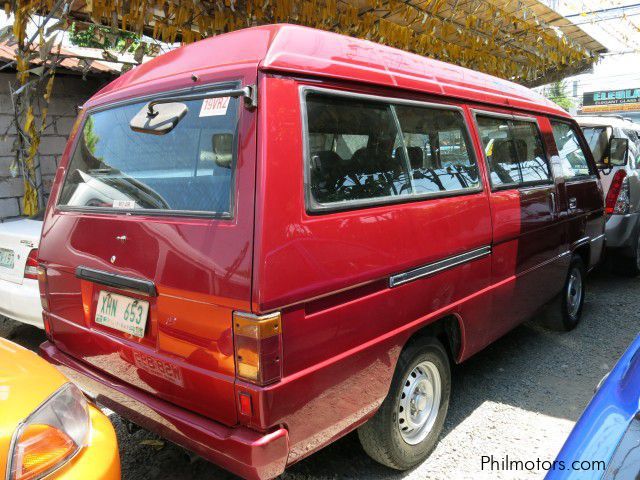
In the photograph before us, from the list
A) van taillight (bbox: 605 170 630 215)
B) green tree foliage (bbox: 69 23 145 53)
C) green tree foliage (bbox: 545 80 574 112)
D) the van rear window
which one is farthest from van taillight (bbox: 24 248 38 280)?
green tree foliage (bbox: 545 80 574 112)

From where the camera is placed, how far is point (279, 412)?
181 cm

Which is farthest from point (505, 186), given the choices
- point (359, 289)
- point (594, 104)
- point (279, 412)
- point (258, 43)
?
point (594, 104)

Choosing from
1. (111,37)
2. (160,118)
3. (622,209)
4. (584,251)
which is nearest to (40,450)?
(160,118)

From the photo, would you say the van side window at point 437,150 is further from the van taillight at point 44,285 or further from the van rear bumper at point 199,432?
the van taillight at point 44,285

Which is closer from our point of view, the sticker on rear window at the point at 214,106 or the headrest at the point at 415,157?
the sticker on rear window at the point at 214,106

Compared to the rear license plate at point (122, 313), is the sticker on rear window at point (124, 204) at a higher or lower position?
higher

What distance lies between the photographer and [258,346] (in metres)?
1.73

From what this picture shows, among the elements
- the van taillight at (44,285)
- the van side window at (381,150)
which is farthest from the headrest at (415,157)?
the van taillight at (44,285)

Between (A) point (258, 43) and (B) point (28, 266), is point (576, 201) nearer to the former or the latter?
(A) point (258, 43)

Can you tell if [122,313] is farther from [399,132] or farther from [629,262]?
[629,262]

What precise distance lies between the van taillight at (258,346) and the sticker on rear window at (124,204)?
2.71 feet

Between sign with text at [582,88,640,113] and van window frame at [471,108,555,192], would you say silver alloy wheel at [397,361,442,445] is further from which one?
sign with text at [582,88,640,113]

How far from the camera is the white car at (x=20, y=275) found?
359 cm

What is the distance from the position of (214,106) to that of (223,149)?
0.20 meters
